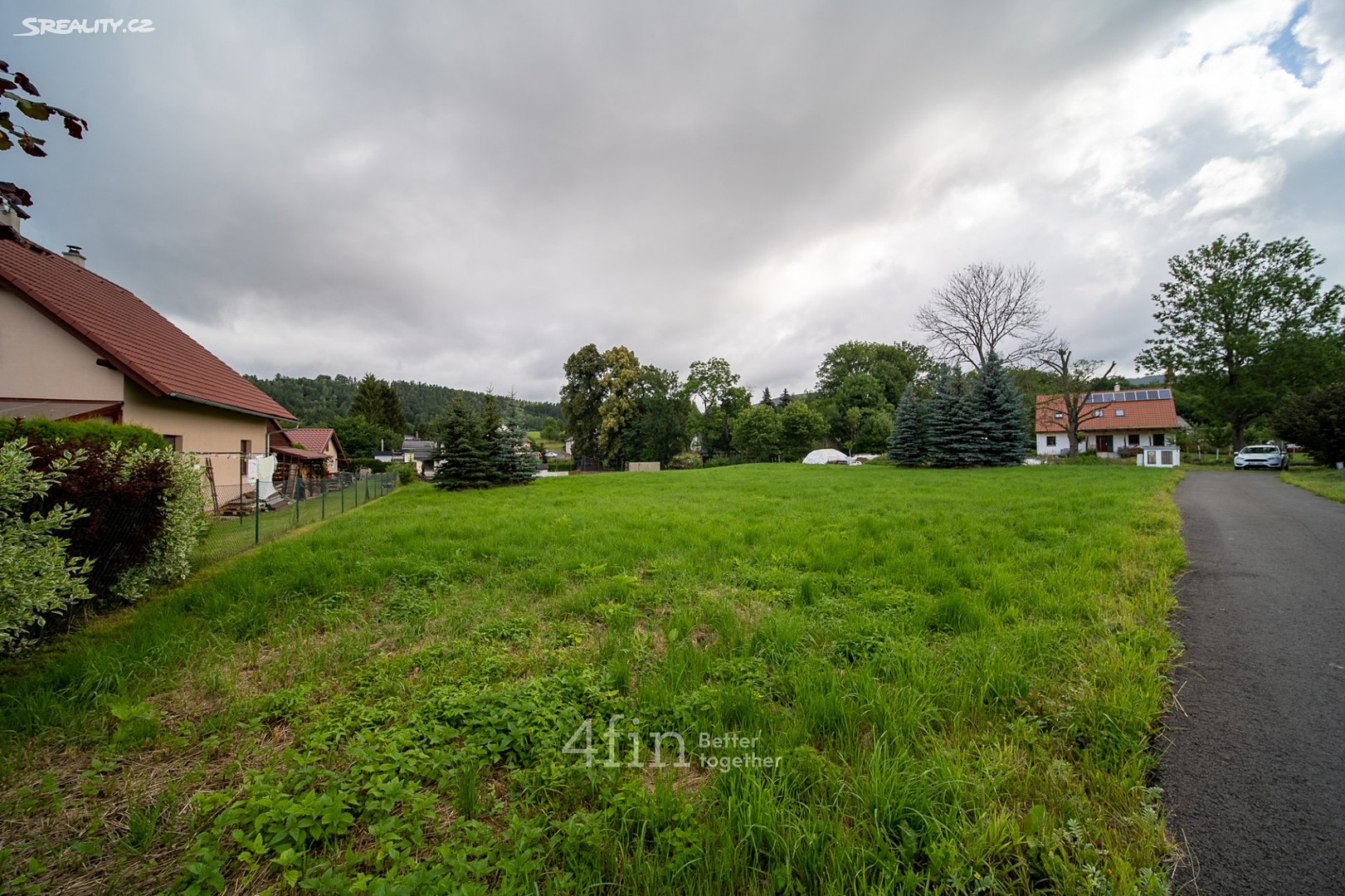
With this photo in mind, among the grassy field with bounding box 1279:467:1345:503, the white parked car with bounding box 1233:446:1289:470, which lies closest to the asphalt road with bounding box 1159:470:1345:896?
the grassy field with bounding box 1279:467:1345:503

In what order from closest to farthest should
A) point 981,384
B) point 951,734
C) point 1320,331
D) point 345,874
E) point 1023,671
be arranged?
point 345,874, point 951,734, point 1023,671, point 981,384, point 1320,331

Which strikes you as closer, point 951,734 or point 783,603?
point 951,734

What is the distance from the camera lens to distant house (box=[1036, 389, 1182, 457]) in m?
39.7

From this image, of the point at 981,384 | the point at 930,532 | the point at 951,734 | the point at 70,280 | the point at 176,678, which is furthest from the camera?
the point at 981,384

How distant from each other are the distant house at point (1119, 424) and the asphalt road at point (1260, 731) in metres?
41.3

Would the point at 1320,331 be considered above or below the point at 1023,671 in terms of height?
above

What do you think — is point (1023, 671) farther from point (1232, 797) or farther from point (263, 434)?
point (263, 434)

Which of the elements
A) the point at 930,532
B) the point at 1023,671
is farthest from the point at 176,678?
the point at 930,532

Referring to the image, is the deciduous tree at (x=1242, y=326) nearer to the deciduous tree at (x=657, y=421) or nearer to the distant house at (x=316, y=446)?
the deciduous tree at (x=657, y=421)

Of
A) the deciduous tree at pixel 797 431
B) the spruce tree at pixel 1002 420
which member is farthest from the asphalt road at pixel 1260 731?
the deciduous tree at pixel 797 431

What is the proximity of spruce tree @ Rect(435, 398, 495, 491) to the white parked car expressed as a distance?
34.5 metres

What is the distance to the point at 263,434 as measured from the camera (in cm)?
1689

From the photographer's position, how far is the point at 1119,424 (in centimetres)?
4100

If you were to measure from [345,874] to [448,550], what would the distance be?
5.50 metres
